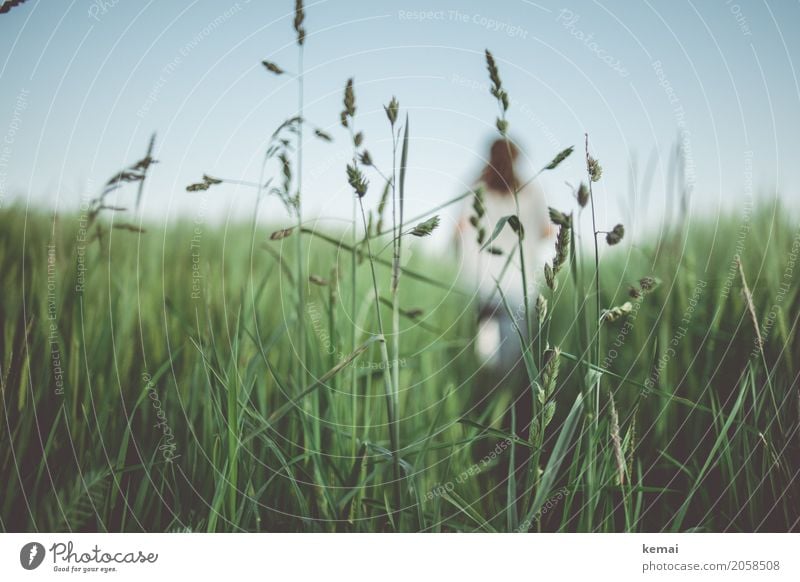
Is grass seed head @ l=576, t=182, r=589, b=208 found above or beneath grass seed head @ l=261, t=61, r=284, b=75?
beneath

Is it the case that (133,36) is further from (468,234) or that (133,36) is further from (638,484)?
(638,484)

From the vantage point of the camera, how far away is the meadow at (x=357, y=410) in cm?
57

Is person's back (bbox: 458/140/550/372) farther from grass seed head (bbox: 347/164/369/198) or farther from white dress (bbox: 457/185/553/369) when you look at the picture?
grass seed head (bbox: 347/164/369/198)

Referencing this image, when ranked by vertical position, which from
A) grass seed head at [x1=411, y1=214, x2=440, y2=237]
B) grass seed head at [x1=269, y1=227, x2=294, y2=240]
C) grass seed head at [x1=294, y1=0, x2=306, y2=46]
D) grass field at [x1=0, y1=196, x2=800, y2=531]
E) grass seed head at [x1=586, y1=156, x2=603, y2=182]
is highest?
grass seed head at [x1=294, y1=0, x2=306, y2=46]

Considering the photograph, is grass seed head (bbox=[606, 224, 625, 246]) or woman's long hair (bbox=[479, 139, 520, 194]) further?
woman's long hair (bbox=[479, 139, 520, 194])

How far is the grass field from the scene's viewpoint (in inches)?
23.3

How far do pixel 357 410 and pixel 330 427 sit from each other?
107mm

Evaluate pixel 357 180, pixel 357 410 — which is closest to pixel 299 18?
pixel 357 180

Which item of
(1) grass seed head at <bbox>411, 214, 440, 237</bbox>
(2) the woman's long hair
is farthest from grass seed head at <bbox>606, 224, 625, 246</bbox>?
(2) the woman's long hair

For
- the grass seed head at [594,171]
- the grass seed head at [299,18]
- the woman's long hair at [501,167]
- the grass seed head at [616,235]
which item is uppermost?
the grass seed head at [299,18]

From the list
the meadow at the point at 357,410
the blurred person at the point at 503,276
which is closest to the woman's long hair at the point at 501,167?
the blurred person at the point at 503,276

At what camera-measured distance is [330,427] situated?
0.61 meters

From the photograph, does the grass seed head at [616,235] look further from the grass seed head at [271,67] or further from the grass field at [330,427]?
the grass seed head at [271,67]
